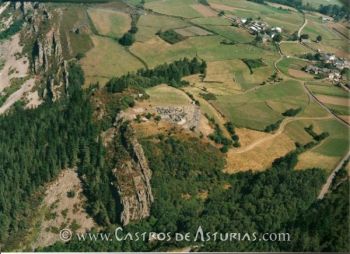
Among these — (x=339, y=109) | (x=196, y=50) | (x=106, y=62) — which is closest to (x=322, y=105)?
(x=339, y=109)

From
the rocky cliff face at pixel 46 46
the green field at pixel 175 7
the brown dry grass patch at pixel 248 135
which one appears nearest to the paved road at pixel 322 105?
the brown dry grass patch at pixel 248 135

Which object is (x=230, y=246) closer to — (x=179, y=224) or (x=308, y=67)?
(x=179, y=224)

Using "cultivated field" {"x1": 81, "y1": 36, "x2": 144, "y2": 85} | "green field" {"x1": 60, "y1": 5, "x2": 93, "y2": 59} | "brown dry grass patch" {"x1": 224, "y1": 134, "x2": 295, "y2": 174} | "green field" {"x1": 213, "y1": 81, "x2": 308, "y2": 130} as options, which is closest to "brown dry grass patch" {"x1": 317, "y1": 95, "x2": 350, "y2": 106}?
"green field" {"x1": 213, "y1": 81, "x2": 308, "y2": 130}

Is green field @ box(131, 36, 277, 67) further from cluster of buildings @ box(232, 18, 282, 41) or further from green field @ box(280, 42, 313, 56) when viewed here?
cluster of buildings @ box(232, 18, 282, 41)

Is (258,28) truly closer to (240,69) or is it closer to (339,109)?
(240,69)

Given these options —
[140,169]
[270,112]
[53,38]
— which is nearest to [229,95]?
[270,112]

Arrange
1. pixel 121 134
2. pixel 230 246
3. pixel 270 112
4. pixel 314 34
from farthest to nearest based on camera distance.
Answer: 1. pixel 314 34
2. pixel 270 112
3. pixel 121 134
4. pixel 230 246

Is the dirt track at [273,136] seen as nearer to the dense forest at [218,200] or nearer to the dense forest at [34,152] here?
the dense forest at [218,200]
